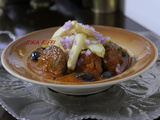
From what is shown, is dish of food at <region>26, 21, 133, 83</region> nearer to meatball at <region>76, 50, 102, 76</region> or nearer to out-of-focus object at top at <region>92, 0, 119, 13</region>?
meatball at <region>76, 50, 102, 76</region>

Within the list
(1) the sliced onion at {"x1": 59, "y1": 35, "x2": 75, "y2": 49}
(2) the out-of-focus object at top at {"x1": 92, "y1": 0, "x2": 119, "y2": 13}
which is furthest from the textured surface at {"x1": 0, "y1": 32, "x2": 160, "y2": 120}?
(2) the out-of-focus object at top at {"x1": 92, "y1": 0, "x2": 119, "y2": 13}

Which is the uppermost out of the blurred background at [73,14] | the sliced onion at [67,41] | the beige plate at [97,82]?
the sliced onion at [67,41]

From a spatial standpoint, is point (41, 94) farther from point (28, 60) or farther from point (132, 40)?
point (132, 40)

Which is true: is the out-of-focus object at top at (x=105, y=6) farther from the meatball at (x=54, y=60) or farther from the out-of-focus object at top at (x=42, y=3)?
the meatball at (x=54, y=60)

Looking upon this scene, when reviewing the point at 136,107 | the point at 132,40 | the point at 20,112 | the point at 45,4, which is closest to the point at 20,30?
the point at 45,4

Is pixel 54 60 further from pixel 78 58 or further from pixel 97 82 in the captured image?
pixel 97 82

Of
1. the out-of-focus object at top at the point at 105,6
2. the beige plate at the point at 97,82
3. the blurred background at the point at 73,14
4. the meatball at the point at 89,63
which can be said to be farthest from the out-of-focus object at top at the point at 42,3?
the meatball at the point at 89,63

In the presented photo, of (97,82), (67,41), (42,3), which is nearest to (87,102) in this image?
(97,82)
